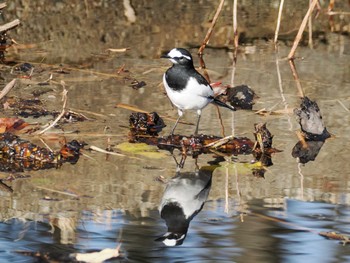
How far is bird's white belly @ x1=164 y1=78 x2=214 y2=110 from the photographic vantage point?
708cm

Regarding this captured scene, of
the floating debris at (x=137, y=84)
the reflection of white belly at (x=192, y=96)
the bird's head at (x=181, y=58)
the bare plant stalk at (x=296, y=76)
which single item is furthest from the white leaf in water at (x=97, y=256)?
the bare plant stalk at (x=296, y=76)

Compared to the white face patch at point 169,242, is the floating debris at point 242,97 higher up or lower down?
higher up

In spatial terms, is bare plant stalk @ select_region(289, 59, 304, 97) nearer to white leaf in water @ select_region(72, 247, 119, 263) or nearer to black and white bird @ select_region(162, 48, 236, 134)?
black and white bird @ select_region(162, 48, 236, 134)

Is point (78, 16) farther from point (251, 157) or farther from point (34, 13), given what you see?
point (251, 157)

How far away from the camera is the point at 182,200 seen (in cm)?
568

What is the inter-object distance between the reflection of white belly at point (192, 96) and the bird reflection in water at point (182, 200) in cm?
86

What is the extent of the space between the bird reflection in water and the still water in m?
0.03

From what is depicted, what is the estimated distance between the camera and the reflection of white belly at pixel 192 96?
7.08 metres

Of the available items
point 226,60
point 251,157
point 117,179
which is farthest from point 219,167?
point 226,60

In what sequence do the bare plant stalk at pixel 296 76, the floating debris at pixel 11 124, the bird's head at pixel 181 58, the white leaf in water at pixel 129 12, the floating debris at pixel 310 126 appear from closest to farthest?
the floating debris at pixel 11 124, the floating debris at pixel 310 126, the bird's head at pixel 181 58, the bare plant stalk at pixel 296 76, the white leaf in water at pixel 129 12

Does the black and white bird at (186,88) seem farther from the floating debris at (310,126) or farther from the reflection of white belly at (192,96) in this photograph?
the floating debris at (310,126)

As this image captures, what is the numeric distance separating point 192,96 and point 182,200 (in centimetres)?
157

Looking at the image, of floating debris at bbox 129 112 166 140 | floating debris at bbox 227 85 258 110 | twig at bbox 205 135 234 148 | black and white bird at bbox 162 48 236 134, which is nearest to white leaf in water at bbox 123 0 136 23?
floating debris at bbox 227 85 258 110

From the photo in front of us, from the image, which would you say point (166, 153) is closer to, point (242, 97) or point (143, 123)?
point (143, 123)
